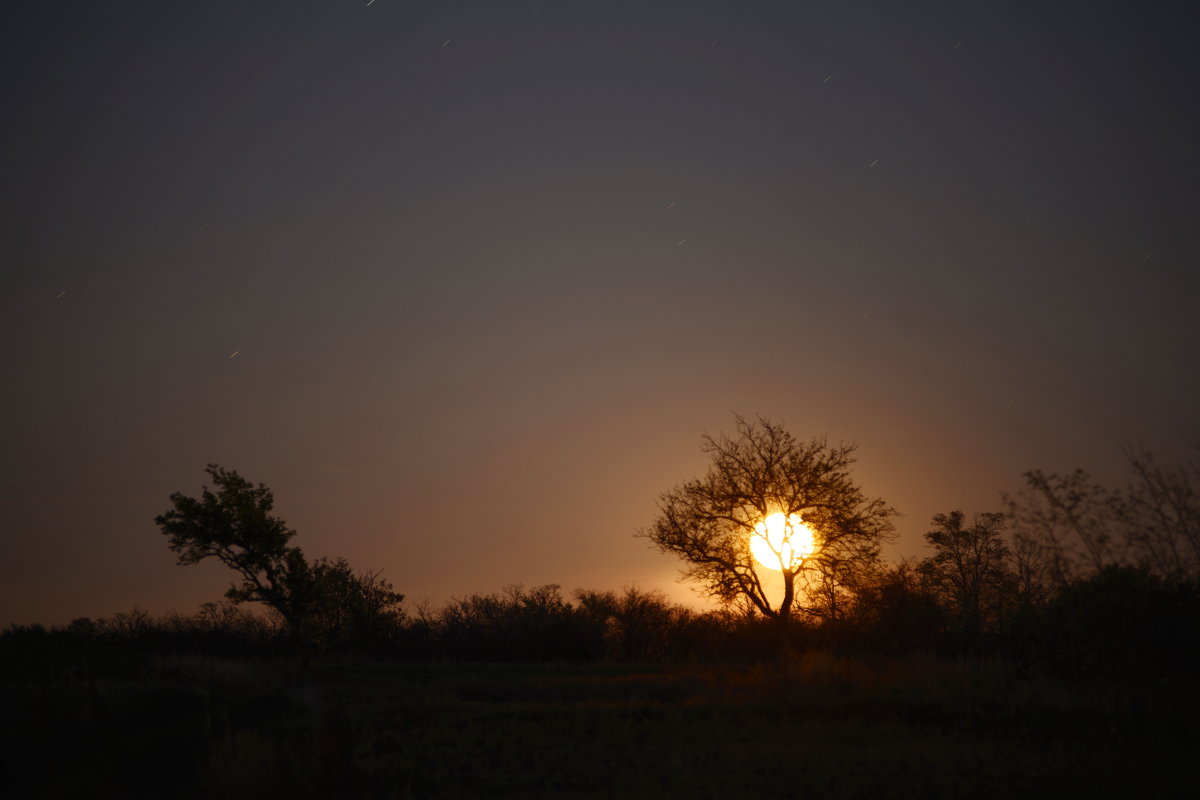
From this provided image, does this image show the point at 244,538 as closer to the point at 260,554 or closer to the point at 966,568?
the point at 260,554

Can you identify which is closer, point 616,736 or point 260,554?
point 616,736

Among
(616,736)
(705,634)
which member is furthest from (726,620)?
(616,736)

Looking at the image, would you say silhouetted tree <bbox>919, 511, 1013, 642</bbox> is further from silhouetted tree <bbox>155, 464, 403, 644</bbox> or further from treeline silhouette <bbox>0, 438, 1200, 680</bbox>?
silhouetted tree <bbox>155, 464, 403, 644</bbox>

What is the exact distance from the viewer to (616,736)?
17.4 meters

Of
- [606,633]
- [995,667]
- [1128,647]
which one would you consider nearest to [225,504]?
[606,633]

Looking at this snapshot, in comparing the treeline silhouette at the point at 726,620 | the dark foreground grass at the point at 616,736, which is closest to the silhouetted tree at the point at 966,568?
the treeline silhouette at the point at 726,620

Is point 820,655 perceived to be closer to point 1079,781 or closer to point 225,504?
point 1079,781

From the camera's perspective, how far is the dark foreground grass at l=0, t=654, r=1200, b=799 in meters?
12.8

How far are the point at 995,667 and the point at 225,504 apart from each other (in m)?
30.5

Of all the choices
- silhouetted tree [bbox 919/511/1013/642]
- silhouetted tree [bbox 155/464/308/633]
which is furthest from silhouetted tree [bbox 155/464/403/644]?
silhouetted tree [bbox 919/511/1013/642]

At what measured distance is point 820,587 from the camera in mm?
34531

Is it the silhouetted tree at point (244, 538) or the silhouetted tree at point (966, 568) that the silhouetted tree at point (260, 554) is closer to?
the silhouetted tree at point (244, 538)

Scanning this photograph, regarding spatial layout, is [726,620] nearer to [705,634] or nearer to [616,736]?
[705,634]

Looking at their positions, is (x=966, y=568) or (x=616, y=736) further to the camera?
(x=966, y=568)
